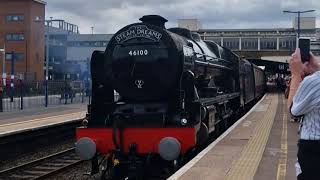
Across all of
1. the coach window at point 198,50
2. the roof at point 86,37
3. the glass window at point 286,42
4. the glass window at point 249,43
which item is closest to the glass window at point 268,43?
the glass window at point 286,42

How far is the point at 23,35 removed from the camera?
71.5 m

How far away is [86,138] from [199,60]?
11.3 ft

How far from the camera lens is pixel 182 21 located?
8362 cm

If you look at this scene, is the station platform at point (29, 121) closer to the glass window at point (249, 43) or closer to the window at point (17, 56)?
the window at point (17, 56)

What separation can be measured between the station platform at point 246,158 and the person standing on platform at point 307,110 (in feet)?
12.6

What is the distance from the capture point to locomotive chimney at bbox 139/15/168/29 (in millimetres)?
10609

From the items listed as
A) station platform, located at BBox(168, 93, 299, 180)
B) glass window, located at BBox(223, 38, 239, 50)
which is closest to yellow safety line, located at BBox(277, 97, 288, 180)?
station platform, located at BBox(168, 93, 299, 180)

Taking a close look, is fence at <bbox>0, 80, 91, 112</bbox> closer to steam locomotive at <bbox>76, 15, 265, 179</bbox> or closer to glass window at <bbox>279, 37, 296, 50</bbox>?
steam locomotive at <bbox>76, 15, 265, 179</bbox>

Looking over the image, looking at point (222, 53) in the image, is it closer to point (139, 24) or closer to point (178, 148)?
point (139, 24)

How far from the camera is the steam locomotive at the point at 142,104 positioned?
9.52 metres

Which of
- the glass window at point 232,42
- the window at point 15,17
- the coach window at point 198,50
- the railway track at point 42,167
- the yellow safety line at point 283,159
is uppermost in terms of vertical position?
the window at point 15,17

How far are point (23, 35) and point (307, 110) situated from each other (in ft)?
233

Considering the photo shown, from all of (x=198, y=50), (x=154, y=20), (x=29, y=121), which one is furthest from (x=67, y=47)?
(x=154, y=20)

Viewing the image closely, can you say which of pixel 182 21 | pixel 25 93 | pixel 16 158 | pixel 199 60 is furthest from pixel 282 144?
pixel 182 21
